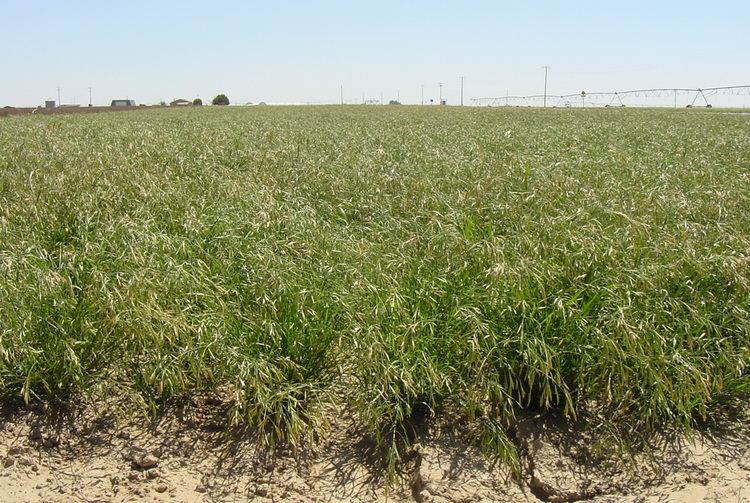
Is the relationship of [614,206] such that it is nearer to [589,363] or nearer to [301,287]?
[589,363]

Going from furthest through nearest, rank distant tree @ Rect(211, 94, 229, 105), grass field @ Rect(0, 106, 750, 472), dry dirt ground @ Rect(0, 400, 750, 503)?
distant tree @ Rect(211, 94, 229, 105) < grass field @ Rect(0, 106, 750, 472) < dry dirt ground @ Rect(0, 400, 750, 503)

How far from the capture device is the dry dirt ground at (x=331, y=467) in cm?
362

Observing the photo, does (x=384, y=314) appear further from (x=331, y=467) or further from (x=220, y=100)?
(x=220, y=100)

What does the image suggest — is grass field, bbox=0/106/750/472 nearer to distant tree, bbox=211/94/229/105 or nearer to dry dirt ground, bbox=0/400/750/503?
dry dirt ground, bbox=0/400/750/503

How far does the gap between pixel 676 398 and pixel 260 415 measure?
7.83 feet

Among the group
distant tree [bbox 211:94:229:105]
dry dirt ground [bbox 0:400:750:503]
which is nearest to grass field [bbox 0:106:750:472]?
dry dirt ground [bbox 0:400:750:503]

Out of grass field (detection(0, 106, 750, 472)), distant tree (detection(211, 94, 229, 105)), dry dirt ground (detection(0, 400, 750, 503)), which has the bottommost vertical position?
dry dirt ground (detection(0, 400, 750, 503))

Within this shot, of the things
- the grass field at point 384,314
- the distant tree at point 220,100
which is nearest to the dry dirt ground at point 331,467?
the grass field at point 384,314

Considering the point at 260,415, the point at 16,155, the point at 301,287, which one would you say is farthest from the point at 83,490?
the point at 16,155

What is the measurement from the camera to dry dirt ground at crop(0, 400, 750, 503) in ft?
11.9

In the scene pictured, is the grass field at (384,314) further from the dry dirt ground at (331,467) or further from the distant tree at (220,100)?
the distant tree at (220,100)

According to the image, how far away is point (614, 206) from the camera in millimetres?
6355

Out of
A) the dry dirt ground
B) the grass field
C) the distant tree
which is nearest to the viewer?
the dry dirt ground

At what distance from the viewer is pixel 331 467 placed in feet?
12.5
